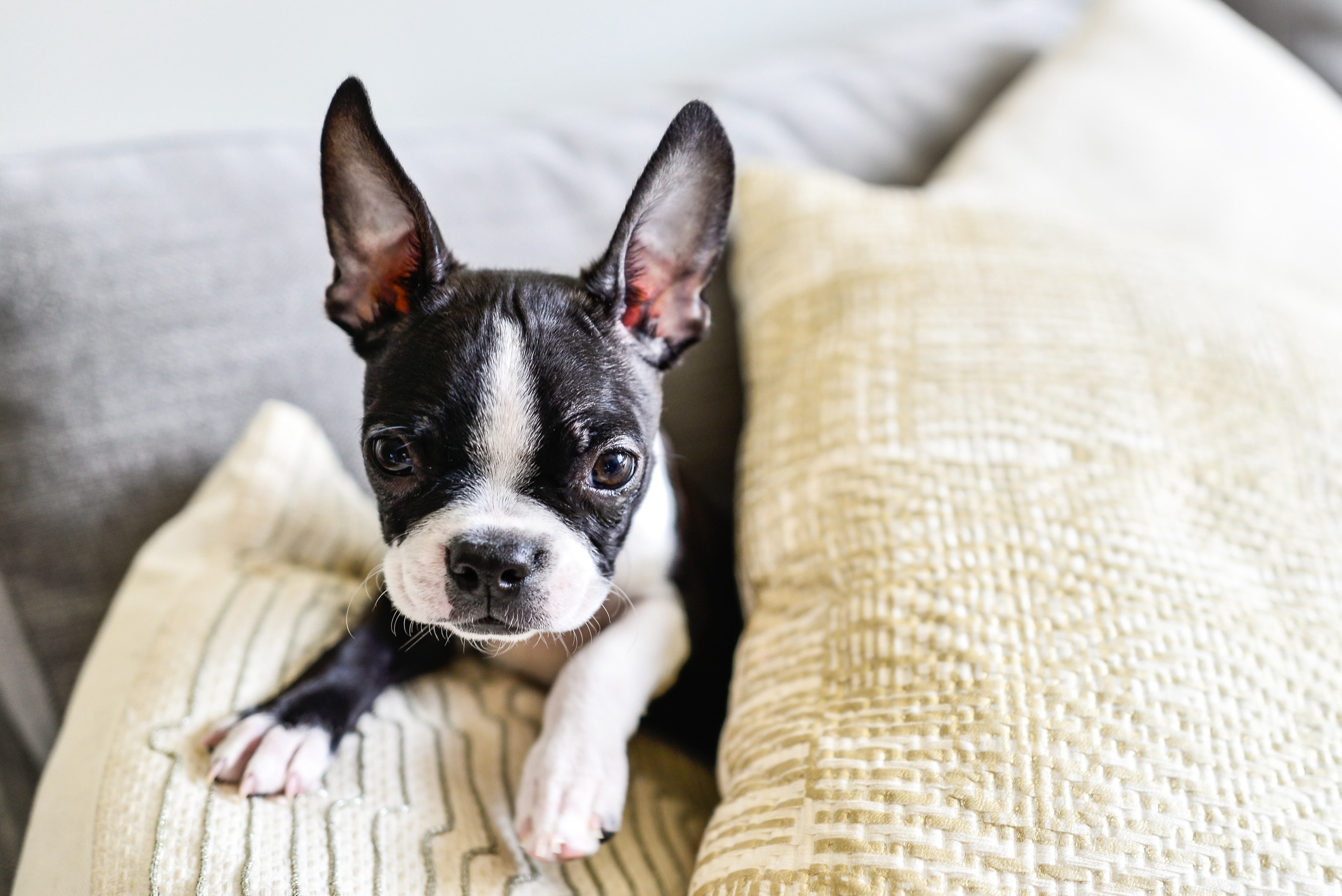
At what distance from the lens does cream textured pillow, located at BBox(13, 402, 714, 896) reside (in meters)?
0.96

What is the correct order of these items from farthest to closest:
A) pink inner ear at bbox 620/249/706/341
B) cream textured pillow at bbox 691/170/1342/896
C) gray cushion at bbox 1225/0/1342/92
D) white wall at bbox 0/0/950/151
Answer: gray cushion at bbox 1225/0/1342/92 < white wall at bbox 0/0/950/151 < pink inner ear at bbox 620/249/706/341 < cream textured pillow at bbox 691/170/1342/896

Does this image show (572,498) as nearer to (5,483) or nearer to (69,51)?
(5,483)

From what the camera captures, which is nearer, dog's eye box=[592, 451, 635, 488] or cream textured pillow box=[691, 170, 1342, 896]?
cream textured pillow box=[691, 170, 1342, 896]

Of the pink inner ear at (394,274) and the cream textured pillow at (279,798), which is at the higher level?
the pink inner ear at (394,274)

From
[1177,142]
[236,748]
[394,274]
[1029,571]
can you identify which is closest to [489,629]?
[236,748]

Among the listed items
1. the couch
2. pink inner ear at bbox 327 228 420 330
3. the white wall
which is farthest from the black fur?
the white wall

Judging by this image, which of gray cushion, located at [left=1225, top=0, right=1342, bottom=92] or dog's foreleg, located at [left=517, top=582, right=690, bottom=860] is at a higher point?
gray cushion, located at [left=1225, top=0, right=1342, bottom=92]

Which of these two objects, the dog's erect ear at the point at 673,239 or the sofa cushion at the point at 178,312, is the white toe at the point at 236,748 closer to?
the sofa cushion at the point at 178,312

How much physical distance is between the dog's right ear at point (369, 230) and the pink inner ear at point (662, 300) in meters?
0.22

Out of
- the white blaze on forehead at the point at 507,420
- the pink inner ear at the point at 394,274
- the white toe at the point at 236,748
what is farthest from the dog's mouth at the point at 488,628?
the pink inner ear at the point at 394,274

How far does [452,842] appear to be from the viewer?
103 cm

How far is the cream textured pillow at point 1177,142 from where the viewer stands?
1.74 meters

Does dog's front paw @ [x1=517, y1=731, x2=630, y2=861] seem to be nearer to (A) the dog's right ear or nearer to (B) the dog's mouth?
(B) the dog's mouth

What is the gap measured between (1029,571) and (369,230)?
2.81 ft
